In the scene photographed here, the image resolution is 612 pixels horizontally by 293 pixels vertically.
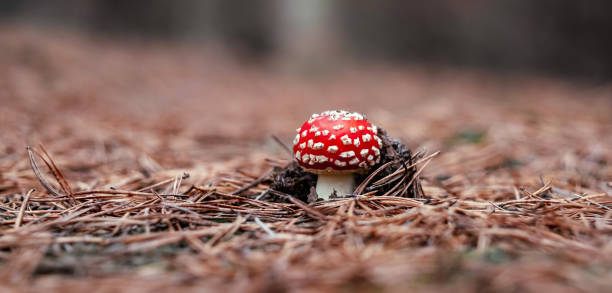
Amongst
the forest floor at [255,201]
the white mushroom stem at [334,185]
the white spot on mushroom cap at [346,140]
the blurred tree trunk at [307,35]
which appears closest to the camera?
the forest floor at [255,201]

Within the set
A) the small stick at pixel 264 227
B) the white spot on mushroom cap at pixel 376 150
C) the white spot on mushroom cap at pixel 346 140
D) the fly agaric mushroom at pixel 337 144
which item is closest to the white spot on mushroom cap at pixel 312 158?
the fly agaric mushroom at pixel 337 144

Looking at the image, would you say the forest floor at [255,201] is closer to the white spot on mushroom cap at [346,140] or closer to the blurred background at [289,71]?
the blurred background at [289,71]

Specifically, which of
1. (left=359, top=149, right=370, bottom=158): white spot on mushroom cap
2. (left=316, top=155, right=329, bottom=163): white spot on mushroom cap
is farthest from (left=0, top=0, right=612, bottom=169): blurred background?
(left=359, top=149, right=370, bottom=158): white spot on mushroom cap

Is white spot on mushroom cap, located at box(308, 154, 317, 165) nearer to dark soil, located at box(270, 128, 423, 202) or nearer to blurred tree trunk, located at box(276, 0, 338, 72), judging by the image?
dark soil, located at box(270, 128, 423, 202)

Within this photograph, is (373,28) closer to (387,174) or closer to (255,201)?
(387,174)

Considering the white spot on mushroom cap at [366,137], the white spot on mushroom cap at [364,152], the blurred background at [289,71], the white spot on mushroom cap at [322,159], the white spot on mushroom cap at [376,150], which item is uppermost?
the blurred background at [289,71]

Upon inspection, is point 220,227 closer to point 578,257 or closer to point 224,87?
point 578,257
